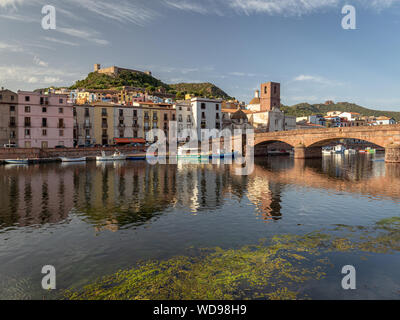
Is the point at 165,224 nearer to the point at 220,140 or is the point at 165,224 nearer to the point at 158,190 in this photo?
the point at 158,190

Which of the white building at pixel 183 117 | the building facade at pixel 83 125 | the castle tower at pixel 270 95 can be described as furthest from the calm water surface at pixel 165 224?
the castle tower at pixel 270 95

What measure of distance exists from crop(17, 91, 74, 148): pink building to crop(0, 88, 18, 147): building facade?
0.87m

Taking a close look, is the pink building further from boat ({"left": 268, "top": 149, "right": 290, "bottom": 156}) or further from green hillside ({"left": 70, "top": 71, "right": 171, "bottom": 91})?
green hillside ({"left": 70, "top": 71, "right": 171, "bottom": 91})

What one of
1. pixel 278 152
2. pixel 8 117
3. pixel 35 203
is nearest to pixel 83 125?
pixel 8 117

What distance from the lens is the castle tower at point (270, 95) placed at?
129512mm

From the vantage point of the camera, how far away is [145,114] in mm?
87688

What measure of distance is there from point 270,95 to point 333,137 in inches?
2930

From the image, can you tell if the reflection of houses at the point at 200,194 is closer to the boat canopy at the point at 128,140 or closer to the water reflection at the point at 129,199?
the water reflection at the point at 129,199

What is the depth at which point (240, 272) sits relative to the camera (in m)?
9.68

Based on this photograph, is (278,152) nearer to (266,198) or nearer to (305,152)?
(305,152)

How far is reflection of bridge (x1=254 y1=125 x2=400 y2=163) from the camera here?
4972cm

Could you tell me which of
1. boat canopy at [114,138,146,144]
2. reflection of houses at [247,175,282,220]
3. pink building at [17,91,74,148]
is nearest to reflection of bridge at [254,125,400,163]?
reflection of houses at [247,175,282,220]
